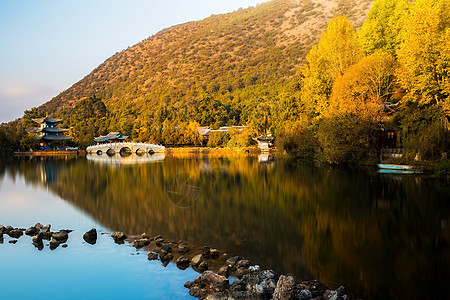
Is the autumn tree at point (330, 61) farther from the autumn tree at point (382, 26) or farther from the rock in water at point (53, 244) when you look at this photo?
the rock in water at point (53, 244)

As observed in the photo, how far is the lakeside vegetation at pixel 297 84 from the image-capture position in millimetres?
22891

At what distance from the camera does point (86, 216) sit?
1466 cm

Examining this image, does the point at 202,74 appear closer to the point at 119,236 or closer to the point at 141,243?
the point at 119,236

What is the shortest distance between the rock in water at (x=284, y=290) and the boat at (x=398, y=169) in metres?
20.8

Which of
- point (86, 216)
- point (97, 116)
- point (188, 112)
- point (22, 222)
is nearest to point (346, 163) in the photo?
point (86, 216)

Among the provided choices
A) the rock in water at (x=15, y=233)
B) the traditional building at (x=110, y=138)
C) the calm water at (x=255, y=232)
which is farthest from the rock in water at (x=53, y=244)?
the traditional building at (x=110, y=138)

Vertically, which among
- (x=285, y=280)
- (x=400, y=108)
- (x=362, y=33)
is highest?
(x=362, y=33)

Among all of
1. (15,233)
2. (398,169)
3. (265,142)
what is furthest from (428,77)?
(265,142)

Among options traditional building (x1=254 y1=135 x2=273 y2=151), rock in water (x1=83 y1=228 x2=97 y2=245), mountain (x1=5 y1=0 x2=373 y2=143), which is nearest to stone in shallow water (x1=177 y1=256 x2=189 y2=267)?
rock in water (x1=83 y1=228 x2=97 y2=245)

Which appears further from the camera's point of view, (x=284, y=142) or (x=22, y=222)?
(x=284, y=142)

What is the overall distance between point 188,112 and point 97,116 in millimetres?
35988

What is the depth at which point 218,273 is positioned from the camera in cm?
770

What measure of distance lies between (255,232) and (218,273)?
3.65m

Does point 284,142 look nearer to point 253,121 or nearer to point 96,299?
point 253,121
